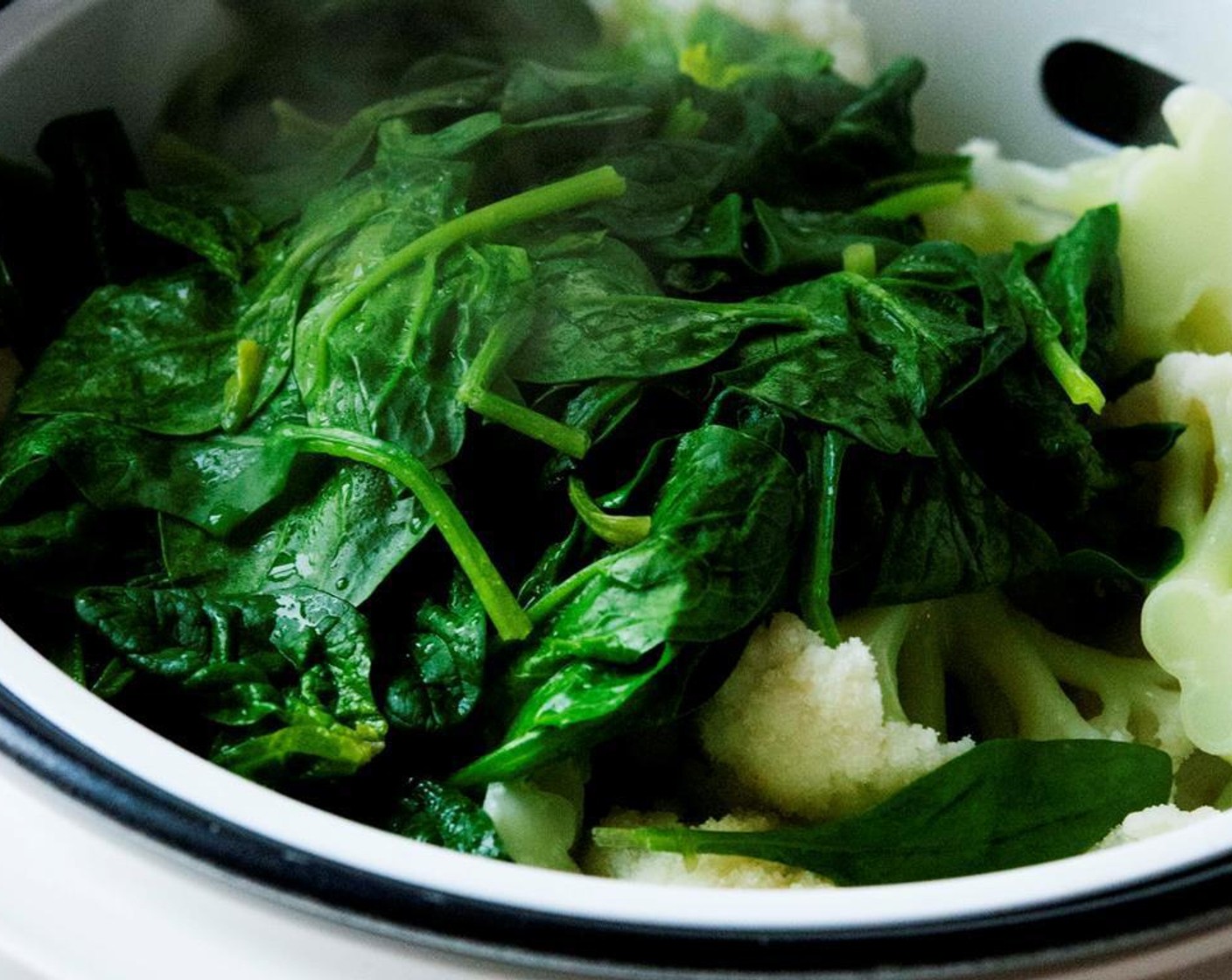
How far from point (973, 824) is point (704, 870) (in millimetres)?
220

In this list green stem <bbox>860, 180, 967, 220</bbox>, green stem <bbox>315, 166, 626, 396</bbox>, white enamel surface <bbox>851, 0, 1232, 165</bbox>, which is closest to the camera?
green stem <bbox>315, 166, 626, 396</bbox>

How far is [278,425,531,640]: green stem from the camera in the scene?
1107mm

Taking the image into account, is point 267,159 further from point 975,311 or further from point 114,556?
point 975,311

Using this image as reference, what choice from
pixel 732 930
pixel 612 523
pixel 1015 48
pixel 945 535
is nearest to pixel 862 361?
pixel 945 535

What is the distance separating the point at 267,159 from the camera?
1709 mm

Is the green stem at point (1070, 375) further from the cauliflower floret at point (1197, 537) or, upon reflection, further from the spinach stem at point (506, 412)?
the spinach stem at point (506, 412)

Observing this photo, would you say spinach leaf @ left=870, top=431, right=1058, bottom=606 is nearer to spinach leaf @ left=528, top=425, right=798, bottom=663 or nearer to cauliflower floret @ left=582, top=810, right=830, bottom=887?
spinach leaf @ left=528, top=425, right=798, bottom=663

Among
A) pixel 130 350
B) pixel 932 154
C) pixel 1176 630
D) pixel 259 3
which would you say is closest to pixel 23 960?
pixel 130 350

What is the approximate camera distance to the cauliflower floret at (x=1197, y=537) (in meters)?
1.20

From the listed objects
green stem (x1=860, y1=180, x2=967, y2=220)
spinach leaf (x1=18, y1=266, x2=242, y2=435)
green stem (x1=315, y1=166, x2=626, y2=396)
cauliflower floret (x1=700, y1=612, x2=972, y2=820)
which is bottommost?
cauliflower floret (x1=700, y1=612, x2=972, y2=820)

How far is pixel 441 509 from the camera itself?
1134mm

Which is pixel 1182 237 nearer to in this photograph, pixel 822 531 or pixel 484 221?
pixel 822 531

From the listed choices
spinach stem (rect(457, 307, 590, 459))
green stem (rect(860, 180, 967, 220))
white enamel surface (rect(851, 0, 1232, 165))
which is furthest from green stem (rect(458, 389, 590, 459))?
white enamel surface (rect(851, 0, 1232, 165))

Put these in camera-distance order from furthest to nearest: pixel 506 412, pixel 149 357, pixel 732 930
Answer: pixel 149 357
pixel 506 412
pixel 732 930
